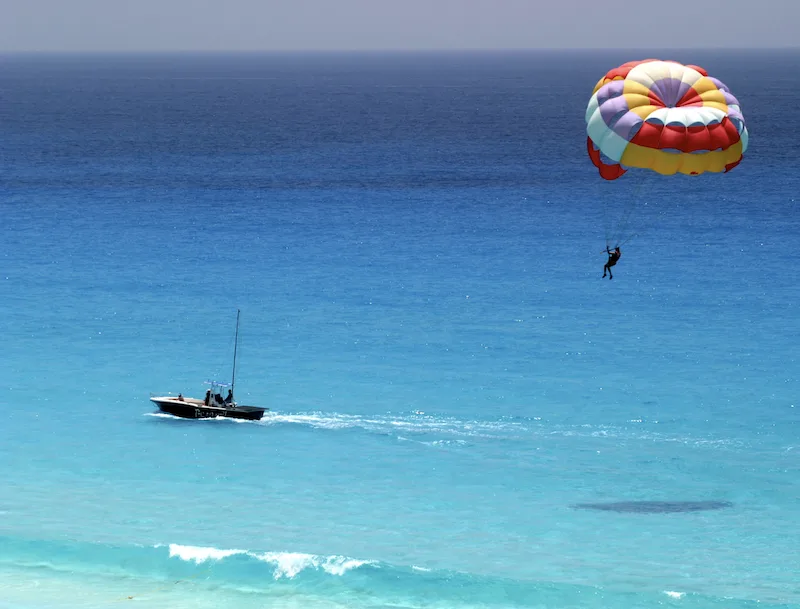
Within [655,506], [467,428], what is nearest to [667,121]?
[655,506]

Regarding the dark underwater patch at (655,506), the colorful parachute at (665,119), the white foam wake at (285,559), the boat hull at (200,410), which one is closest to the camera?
the white foam wake at (285,559)

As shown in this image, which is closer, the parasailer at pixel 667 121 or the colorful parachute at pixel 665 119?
the parasailer at pixel 667 121

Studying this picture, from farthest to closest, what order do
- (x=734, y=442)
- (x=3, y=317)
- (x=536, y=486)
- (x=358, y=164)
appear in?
(x=358, y=164)
(x=3, y=317)
(x=734, y=442)
(x=536, y=486)

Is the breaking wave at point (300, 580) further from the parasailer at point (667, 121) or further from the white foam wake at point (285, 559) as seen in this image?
the parasailer at point (667, 121)

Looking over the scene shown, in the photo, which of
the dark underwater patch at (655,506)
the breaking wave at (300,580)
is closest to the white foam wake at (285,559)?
the breaking wave at (300,580)

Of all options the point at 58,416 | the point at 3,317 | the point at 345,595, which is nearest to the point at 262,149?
the point at 3,317

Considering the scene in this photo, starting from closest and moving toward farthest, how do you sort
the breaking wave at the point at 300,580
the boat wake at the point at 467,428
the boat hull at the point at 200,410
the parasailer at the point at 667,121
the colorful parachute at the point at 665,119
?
the breaking wave at the point at 300,580, the parasailer at the point at 667,121, the colorful parachute at the point at 665,119, the boat wake at the point at 467,428, the boat hull at the point at 200,410

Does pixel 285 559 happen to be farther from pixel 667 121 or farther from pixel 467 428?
pixel 667 121

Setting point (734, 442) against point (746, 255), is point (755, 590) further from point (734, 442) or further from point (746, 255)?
point (746, 255)
